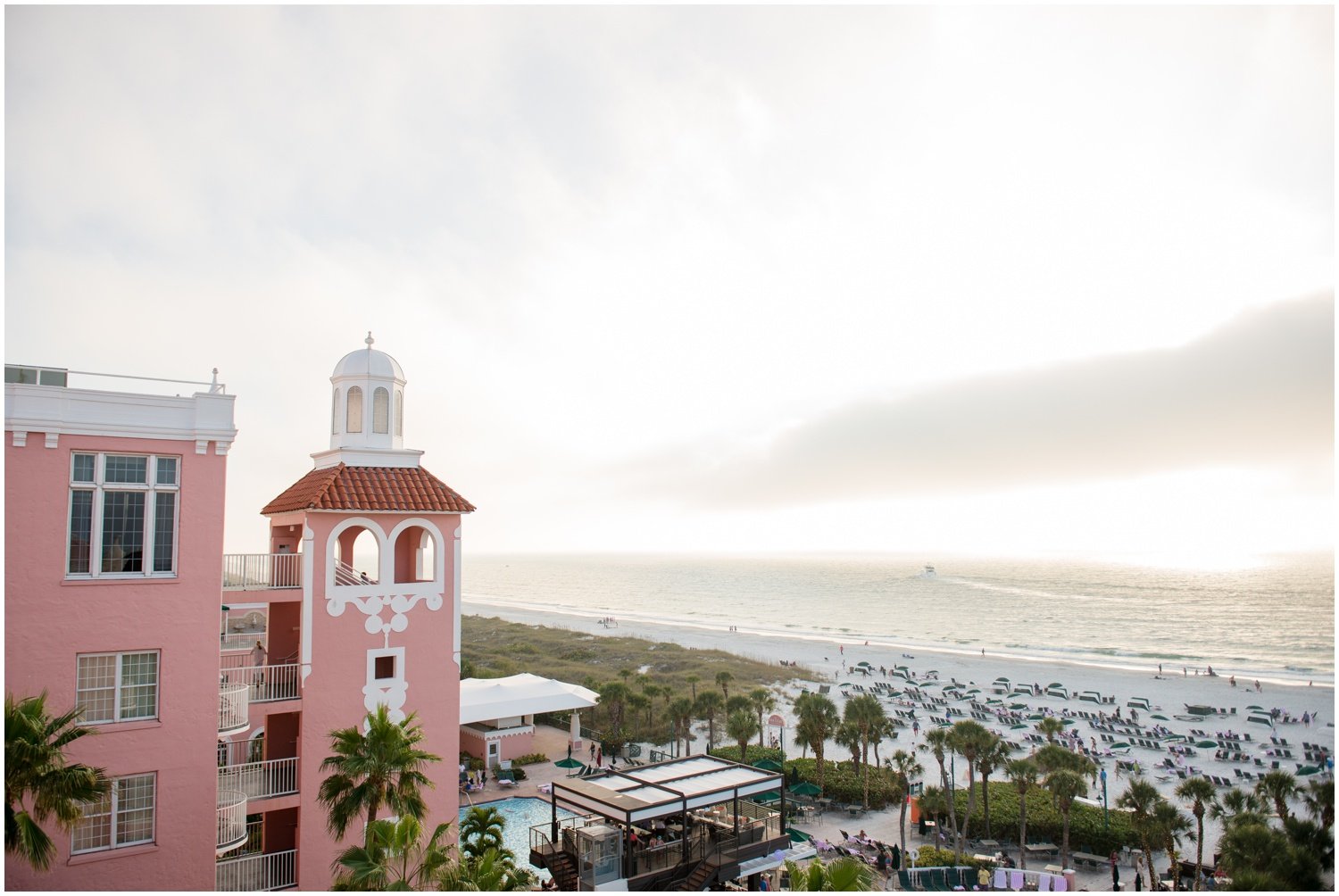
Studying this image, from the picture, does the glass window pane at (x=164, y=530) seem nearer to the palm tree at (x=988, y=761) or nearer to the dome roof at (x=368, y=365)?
the dome roof at (x=368, y=365)

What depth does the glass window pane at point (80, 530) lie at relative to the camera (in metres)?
11.8

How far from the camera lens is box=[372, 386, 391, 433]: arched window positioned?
58.0 feet

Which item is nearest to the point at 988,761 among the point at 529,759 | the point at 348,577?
the point at 529,759

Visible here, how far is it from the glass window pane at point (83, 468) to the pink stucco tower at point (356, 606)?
3.89m

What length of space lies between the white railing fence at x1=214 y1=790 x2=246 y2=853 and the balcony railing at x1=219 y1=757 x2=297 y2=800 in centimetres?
64

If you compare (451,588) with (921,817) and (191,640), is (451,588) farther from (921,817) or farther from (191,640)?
(921,817)

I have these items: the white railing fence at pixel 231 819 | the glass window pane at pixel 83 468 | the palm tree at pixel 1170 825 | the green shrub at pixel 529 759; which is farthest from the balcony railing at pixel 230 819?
the palm tree at pixel 1170 825

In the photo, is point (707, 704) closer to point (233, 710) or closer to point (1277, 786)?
point (1277, 786)

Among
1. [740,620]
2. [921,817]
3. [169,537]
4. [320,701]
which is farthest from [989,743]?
[740,620]

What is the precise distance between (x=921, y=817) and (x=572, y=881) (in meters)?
13.8

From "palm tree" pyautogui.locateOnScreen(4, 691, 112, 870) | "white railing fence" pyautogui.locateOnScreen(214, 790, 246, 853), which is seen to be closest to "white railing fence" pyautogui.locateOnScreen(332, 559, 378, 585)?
"white railing fence" pyautogui.locateOnScreen(214, 790, 246, 853)

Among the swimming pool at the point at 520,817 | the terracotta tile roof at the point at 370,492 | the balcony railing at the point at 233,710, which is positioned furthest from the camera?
the swimming pool at the point at 520,817

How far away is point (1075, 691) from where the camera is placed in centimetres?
5372

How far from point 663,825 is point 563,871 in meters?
2.66
